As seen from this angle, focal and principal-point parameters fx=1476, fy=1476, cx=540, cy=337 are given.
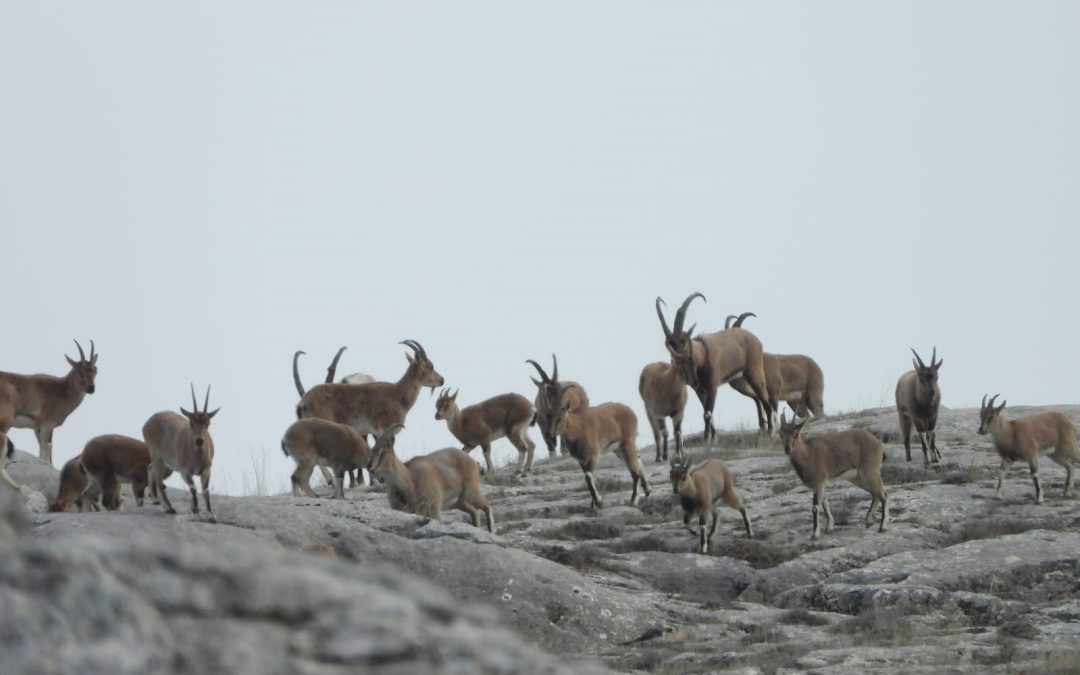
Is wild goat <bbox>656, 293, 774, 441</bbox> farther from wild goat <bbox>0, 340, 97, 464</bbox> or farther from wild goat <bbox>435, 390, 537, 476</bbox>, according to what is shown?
wild goat <bbox>0, 340, 97, 464</bbox>

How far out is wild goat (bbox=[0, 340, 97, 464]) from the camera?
2338 centimetres

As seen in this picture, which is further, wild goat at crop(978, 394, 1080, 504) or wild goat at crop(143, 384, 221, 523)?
wild goat at crop(978, 394, 1080, 504)

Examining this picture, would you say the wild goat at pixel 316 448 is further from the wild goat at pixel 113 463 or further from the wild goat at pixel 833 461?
the wild goat at pixel 833 461

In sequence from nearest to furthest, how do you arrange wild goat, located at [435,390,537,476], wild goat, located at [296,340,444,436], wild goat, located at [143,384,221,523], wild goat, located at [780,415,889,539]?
wild goat, located at [143,384,221,523] < wild goat, located at [780,415,889,539] < wild goat, located at [296,340,444,436] < wild goat, located at [435,390,537,476]

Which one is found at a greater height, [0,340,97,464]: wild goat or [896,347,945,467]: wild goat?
[0,340,97,464]: wild goat

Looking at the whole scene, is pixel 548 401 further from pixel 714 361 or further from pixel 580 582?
pixel 580 582

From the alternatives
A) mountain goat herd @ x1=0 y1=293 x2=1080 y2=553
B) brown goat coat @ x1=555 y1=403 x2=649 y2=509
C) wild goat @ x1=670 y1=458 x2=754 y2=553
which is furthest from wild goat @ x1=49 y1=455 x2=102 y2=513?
wild goat @ x1=670 y1=458 x2=754 y2=553

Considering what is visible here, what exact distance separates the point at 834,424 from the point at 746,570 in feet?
32.7

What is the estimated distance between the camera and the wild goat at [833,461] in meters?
18.7

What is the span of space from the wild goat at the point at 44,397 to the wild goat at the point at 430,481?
8.16 metres

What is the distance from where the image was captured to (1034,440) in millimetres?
19703

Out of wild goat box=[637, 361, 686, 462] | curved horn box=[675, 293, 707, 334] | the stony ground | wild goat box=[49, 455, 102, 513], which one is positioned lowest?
the stony ground

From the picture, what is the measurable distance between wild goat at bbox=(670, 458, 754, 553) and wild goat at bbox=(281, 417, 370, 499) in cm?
433

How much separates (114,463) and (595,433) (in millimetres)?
6761
